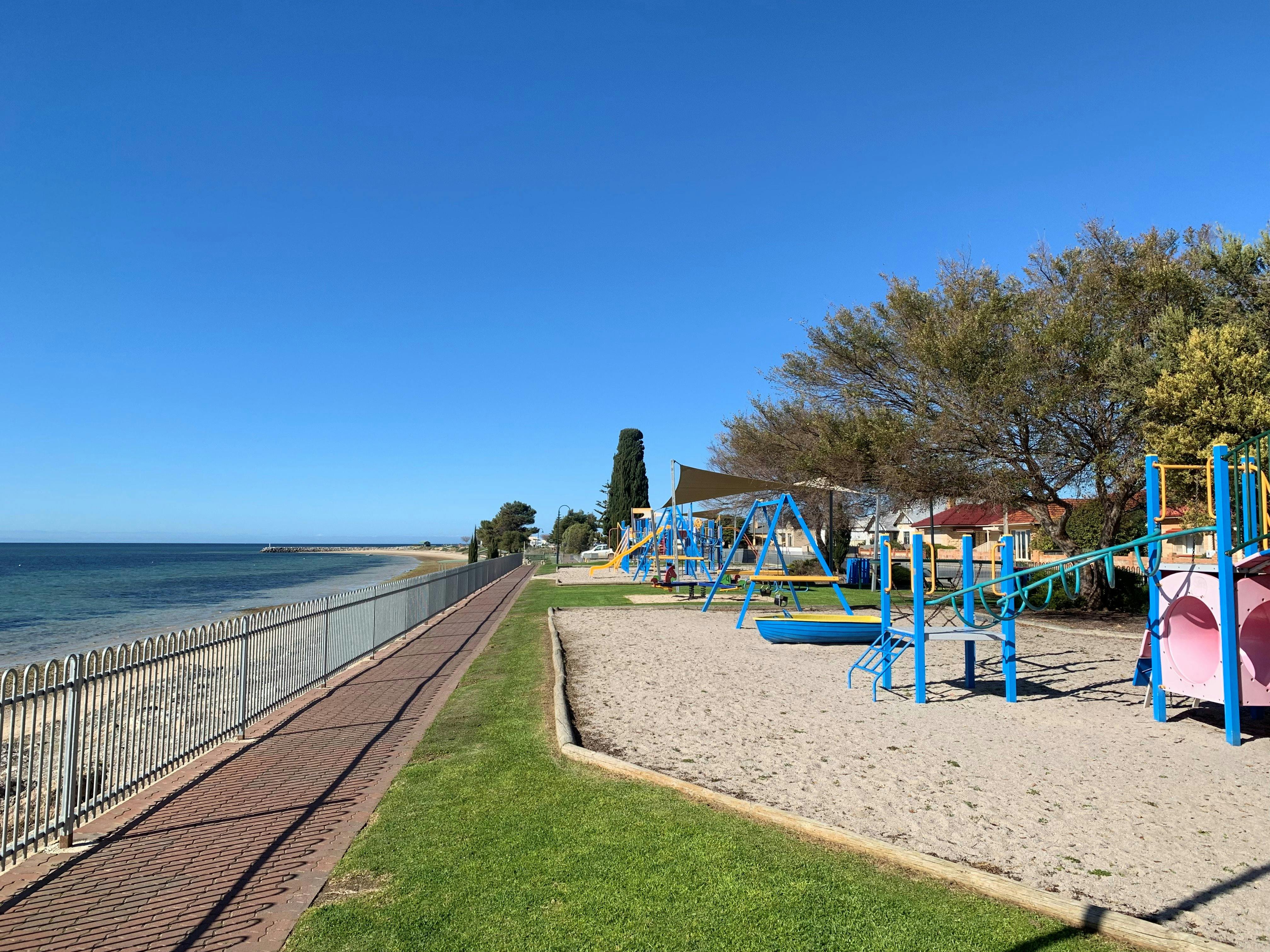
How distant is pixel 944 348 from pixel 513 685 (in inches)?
474

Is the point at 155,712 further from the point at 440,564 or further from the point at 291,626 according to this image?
the point at 440,564

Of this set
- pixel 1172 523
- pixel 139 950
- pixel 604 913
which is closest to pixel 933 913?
pixel 604 913

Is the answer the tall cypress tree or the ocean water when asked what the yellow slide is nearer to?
the ocean water

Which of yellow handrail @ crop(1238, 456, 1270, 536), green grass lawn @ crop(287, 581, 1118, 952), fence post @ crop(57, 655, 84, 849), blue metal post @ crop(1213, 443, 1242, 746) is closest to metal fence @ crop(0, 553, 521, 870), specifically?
fence post @ crop(57, 655, 84, 849)

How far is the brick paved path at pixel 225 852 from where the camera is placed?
4105mm

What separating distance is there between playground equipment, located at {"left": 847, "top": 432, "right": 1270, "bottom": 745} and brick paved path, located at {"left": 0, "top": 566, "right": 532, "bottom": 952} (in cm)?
590

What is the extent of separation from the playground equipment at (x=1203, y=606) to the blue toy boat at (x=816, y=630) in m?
3.75

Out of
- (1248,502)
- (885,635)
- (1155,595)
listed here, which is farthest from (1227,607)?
(885,635)

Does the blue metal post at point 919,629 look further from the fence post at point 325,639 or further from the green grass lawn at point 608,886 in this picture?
the fence post at point 325,639

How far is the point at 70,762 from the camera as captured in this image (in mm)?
5359

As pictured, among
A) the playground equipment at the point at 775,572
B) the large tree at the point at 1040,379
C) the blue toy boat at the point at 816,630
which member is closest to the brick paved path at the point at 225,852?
the blue toy boat at the point at 816,630

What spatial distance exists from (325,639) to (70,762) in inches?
235

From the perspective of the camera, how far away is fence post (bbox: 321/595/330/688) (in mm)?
11164

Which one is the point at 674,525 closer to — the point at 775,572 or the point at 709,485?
the point at 709,485
